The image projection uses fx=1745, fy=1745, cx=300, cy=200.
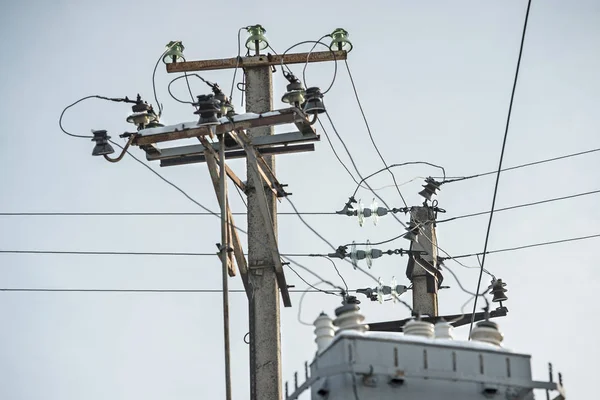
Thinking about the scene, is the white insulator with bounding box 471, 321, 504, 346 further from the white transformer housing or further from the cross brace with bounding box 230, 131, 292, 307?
the cross brace with bounding box 230, 131, 292, 307

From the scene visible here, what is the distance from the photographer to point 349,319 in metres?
17.7

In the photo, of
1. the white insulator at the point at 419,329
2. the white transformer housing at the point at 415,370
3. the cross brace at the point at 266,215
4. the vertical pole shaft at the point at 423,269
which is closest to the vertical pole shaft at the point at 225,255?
the cross brace at the point at 266,215

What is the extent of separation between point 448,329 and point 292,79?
520cm

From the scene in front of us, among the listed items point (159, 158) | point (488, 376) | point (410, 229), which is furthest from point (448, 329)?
point (410, 229)

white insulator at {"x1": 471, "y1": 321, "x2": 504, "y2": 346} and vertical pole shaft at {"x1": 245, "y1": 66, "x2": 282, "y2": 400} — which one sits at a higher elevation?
vertical pole shaft at {"x1": 245, "y1": 66, "x2": 282, "y2": 400}

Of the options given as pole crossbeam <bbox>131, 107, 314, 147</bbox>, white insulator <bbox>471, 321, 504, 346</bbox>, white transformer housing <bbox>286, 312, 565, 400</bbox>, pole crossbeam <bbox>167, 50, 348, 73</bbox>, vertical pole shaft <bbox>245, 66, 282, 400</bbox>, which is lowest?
white transformer housing <bbox>286, 312, 565, 400</bbox>

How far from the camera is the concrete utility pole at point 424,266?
26.1m

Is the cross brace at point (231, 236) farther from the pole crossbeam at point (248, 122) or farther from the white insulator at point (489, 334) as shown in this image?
the white insulator at point (489, 334)

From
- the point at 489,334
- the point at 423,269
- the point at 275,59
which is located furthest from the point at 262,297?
the point at 489,334

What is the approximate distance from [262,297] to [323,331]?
4.70 m

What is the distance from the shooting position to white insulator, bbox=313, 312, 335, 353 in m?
18.1

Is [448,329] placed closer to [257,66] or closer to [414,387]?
[414,387]

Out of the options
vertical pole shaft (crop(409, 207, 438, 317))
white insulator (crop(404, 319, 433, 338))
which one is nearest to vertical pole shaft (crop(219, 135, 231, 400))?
white insulator (crop(404, 319, 433, 338))

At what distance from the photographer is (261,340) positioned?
22.5 metres
